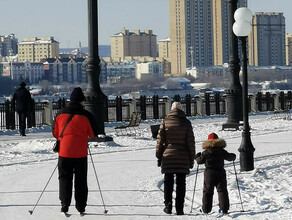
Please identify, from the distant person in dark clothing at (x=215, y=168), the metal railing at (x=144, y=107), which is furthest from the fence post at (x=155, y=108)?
the distant person in dark clothing at (x=215, y=168)

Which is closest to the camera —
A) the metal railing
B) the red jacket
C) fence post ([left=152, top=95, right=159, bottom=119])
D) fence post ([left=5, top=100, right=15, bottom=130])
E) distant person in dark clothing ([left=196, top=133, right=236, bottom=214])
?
the red jacket

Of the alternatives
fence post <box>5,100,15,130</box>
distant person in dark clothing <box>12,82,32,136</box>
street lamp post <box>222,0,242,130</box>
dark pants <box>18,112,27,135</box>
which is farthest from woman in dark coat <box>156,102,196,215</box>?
fence post <box>5,100,15,130</box>

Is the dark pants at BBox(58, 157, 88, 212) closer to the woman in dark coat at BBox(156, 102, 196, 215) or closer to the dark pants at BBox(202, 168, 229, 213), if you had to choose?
the woman in dark coat at BBox(156, 102, 196, 215)

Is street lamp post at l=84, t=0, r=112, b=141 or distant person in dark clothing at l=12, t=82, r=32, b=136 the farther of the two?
distant person in dark clothing at l=12, t=82, r=32, b=136

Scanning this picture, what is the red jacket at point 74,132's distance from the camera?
1102 cm

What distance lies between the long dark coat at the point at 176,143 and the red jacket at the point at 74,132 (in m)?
0.95

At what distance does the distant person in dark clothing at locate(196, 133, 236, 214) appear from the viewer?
11.3 m

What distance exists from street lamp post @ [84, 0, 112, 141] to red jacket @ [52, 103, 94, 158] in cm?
1155

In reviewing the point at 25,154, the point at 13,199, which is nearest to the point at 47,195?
the point at 13,199

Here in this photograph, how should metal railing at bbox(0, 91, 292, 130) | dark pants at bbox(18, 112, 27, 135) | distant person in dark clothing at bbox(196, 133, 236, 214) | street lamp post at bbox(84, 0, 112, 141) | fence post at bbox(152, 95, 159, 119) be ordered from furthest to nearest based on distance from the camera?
1. fence post at bbox(152, 95, 159, 119)
2. metal railing at bbox(0, 91, 292, 130)
3. dark pants at bbox(18, 112, 27, 135)
4. street lamp post at bbox(84, 0, 112, 141)
5. distant person in dark clothing at bbox(196, 133, 236, 214)

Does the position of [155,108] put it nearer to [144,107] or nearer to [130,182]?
[144,107]

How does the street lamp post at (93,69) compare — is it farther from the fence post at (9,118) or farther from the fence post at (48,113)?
the fence post at (48,113)

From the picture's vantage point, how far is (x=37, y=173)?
55.3ft

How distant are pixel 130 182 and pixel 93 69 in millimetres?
8293
